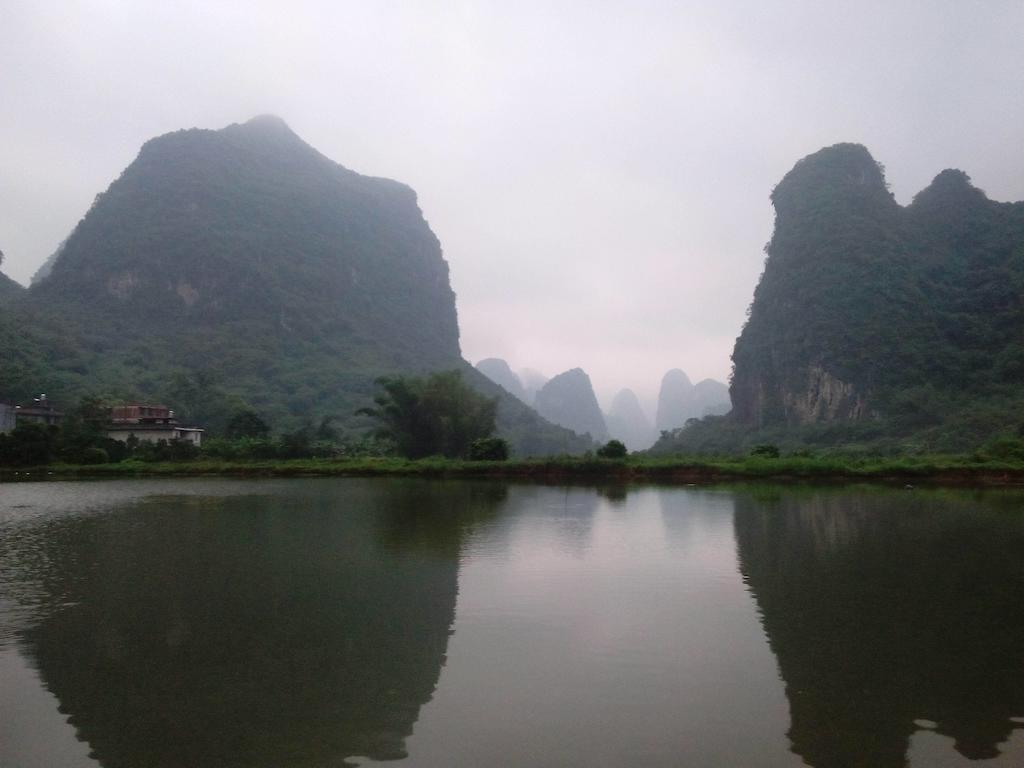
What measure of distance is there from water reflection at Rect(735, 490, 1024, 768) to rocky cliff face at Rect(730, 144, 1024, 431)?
3365 cm

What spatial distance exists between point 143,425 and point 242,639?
35169mm

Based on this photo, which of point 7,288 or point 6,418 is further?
point 7,288

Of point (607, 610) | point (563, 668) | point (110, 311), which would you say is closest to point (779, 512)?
point (607, 610)

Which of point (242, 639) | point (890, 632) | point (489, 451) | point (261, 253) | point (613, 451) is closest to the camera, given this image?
point (242, 639)

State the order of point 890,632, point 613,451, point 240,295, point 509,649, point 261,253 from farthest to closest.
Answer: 1. point 261,253
2. point 240,295
3. point 613,451
4. point 890,632
5. point 509,649

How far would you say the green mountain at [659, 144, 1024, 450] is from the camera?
41438mm

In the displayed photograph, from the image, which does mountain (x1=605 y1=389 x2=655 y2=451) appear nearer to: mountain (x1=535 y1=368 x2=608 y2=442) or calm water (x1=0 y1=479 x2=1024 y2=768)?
mountain (x1=535 y1=368 x2=608 y2=442)

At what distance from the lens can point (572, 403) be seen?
130375 mm

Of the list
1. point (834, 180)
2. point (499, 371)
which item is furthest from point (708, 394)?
point (834, 180)

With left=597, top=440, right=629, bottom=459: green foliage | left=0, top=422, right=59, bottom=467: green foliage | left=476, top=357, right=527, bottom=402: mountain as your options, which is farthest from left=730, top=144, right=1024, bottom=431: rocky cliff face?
left=476, top=357, right=527, bottom=402: mountain

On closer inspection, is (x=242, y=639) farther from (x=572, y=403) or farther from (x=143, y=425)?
(x=572, y=403)

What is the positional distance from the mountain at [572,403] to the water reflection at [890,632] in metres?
116

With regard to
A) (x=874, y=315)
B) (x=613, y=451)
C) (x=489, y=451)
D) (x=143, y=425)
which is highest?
(x=874, y=315)

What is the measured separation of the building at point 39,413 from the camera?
1359 inches
